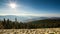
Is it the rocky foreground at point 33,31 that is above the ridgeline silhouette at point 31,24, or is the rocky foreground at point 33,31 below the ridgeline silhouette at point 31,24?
below

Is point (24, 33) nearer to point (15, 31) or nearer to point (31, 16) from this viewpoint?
point (15, 31)

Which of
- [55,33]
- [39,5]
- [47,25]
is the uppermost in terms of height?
[39,5]

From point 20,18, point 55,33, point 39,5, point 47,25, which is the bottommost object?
point 55,33

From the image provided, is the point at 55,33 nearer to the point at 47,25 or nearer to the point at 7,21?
the point at 47,25

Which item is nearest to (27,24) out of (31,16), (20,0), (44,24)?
(31,16)

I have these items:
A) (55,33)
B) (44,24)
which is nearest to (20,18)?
(44,24)

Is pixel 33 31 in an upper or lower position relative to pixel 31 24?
lower

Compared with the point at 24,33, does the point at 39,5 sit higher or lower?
higher

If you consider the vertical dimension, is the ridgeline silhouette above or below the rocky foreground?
above

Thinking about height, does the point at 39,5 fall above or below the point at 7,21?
above
